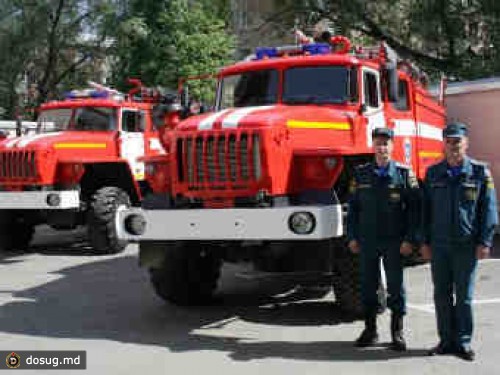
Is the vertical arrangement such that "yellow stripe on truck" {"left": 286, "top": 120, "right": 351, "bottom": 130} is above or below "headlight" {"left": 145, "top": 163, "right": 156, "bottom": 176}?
above

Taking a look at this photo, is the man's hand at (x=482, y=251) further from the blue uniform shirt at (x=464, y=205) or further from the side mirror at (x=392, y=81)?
the side mirror at (x=392, y=81)

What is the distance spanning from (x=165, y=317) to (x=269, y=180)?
70.6 inches

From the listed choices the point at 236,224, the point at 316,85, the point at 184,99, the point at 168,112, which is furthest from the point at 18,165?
the point at 236,224

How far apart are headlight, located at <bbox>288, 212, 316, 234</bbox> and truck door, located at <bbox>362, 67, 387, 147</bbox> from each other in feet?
5.47

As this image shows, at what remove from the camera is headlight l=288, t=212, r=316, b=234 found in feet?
20.0

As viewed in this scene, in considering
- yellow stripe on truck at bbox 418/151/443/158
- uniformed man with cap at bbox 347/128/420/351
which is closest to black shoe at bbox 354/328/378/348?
uniformed man with cap at bbox 347/128/420/351

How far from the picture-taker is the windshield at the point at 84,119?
1229 centimetres

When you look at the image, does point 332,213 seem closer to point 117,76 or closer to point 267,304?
point 267,304

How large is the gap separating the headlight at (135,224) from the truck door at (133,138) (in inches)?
212

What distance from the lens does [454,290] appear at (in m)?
5.61

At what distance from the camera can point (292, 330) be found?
6512 mm

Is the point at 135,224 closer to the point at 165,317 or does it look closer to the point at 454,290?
the point at 165,317

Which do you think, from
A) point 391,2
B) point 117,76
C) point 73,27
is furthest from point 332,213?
point 73,27

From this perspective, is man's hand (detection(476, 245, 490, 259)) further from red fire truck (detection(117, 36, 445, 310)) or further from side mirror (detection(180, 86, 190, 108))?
side mirror (detection(180, 86, 190, 108))
